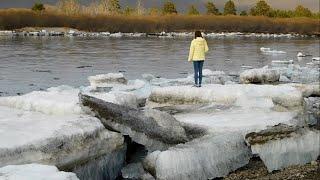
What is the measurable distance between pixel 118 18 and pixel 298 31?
35583 mm

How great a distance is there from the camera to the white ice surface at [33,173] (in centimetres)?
633

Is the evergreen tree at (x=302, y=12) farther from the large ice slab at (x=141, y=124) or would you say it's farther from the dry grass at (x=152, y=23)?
the large ice slab at (x=141, y=124)

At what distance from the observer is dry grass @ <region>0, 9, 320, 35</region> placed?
299 ft

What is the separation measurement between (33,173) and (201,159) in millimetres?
3487

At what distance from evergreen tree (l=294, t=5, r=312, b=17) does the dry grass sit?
125 feet

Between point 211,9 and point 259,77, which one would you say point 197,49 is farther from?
point 211,9

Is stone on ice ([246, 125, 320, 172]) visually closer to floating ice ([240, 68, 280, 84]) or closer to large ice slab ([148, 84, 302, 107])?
large ice slab ([148, 84, 302, 107])

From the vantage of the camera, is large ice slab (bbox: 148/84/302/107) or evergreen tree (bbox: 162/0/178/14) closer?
large ice slab (bbox: 148/84/302/107)

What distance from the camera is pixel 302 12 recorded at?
502 ft

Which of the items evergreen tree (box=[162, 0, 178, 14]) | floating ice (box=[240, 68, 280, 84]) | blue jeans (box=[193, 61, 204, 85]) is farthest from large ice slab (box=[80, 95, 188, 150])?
evergreen tree (box=[162, 0, 178, 14])

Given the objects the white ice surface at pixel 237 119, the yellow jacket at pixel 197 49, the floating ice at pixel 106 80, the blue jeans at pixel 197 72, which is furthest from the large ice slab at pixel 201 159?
the floating ice at pixel 106 80

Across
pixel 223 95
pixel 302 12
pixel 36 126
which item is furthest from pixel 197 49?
pixel 302 12

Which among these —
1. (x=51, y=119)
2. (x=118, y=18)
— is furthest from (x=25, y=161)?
(x=118, y=18)

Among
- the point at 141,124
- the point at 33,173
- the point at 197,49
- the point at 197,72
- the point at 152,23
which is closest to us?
the point at 33,173
